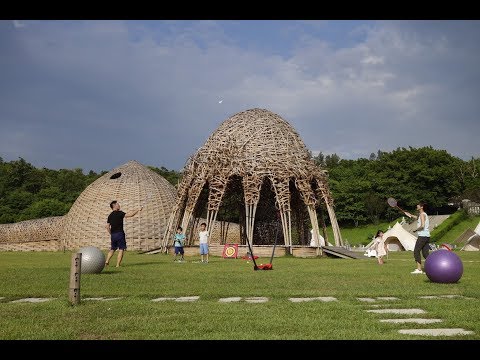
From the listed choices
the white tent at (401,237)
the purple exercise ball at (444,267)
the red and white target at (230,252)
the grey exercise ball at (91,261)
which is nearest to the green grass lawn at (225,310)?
the purple exercise ball at (444,267)

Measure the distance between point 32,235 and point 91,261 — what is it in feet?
109

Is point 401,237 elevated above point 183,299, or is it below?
above

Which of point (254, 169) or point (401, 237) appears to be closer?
point (254, 169)

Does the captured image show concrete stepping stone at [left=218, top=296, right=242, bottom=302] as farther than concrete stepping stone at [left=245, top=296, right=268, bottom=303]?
Yes

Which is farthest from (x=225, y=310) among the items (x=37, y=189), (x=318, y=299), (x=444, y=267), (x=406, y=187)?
(x=37, y=189)

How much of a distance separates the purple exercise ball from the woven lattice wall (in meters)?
36.3

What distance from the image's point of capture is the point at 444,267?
11945 millimetres

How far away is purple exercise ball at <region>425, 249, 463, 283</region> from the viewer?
11930 millimetres

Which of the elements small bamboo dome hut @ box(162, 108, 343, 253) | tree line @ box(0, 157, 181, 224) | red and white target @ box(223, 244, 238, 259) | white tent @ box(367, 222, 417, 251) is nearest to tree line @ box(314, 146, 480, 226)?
tree line @ box(0, 157, 181, 224)

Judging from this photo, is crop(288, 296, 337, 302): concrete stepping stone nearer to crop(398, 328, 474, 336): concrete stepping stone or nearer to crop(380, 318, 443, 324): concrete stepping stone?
crop(380, 318, 443, 324): concrete stepping stone

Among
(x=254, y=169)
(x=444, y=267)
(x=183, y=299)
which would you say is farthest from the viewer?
(x=254, y=169)

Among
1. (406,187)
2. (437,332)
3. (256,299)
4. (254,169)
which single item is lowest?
(437,332)

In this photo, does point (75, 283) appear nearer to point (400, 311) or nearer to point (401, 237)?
point (400, 311)
